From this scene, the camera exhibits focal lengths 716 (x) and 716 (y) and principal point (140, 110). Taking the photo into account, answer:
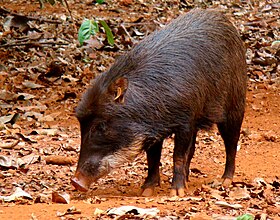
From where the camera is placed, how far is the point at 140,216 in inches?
189

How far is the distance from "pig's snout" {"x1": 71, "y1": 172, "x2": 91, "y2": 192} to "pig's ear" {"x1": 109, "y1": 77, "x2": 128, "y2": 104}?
0.72 meters

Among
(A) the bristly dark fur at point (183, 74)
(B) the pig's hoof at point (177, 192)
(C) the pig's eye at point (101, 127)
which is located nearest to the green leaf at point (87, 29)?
(A) the bristly dark fur at point (183, 74)

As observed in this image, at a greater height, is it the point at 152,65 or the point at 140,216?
the point at 152,65


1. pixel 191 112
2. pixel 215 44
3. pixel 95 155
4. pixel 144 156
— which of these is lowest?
pixel 144 156

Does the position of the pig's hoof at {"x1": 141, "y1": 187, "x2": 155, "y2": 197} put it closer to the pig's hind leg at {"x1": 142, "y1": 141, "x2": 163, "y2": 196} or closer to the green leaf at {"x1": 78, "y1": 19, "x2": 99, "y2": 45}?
the pig's hind leg at {"x1": 142, "y1": 141, "x2": 163, "y2": 196}

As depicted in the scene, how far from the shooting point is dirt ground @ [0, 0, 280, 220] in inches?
208

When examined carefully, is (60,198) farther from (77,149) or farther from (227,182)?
(77,149)

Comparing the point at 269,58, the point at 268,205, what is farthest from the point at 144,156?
the point at 269,58

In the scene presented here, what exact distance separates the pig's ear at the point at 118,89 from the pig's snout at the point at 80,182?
0.72 metres

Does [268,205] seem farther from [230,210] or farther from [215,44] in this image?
[215,44]

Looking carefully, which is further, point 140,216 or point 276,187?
point 276,187

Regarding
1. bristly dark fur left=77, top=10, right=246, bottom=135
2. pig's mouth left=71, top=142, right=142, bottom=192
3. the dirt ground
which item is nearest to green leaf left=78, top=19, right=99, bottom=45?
bristly dark fur left=77, top=10, right=246, bottom=135

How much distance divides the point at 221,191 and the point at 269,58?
622 centimetres

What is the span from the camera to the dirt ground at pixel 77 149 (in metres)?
5.29
